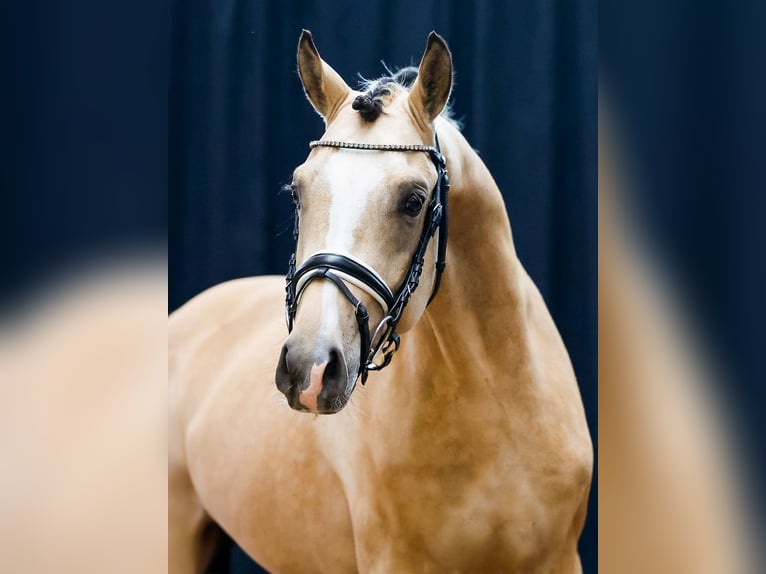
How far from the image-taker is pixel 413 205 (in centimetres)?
110

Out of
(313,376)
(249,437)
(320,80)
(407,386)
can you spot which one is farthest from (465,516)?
(320,80)

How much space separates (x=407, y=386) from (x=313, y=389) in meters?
0.39

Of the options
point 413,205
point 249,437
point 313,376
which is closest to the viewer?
point 313,376

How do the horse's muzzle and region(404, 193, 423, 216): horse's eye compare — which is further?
region(404, 193, 423, 216): horse's eye

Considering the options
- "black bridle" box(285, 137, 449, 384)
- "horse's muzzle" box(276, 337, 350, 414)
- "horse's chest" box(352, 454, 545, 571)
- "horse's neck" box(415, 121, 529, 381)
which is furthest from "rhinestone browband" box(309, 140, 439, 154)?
"horse's chest" box(352, 454, 545, 571)

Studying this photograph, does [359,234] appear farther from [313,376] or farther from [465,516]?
[465,516]

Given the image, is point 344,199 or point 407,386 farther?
point 407,386

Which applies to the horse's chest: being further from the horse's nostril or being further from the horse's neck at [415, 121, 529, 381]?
the horse's nostril

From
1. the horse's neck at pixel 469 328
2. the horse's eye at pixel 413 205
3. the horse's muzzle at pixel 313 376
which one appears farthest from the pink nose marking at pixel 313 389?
the horse's neck at pixel 469 328

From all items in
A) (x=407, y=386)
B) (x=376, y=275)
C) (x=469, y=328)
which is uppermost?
(x=376, y=275)

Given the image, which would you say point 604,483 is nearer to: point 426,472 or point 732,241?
point 732,241

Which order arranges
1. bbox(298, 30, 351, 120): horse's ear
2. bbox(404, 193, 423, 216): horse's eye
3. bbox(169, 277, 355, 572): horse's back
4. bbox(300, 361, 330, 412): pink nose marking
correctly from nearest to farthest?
bbox(300, 361, 330, 412): pink nose marking
bbox(404, 193, 423, 216): horse's eye
bbox(298, 30, 351, 120): horse's ear
bbox(169, 277, 355, 572): horse's back

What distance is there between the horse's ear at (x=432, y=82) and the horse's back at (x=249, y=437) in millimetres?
624

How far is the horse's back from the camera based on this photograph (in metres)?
1.54
